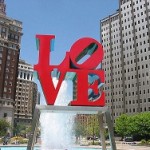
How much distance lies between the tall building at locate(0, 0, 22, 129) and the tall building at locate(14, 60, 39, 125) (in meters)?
50.7

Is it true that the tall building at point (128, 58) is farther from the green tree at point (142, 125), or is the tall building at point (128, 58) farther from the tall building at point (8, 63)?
the tall building at point (8, 63)

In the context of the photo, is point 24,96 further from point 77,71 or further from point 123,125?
point 77,71

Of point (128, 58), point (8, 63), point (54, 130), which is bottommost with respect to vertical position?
point (54, 130)

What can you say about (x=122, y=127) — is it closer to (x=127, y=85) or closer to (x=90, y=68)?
(x=127, y=85)

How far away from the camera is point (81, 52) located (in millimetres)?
24625

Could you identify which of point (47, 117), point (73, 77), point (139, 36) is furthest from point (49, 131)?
point (139, 36)

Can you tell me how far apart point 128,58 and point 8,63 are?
53.2 m

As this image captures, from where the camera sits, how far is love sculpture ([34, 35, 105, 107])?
23.0 meters

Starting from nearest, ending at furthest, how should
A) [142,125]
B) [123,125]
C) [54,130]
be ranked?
[54,130] < [142,125] < [123,125]

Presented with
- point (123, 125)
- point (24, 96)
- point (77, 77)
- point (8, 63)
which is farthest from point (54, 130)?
point (24, 96)

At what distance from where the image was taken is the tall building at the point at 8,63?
117 metres

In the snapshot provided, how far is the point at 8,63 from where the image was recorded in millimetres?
121062

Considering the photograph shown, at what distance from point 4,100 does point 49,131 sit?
276 feet

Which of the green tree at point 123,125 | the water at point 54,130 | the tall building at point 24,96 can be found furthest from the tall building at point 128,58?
the water at point 54,130
